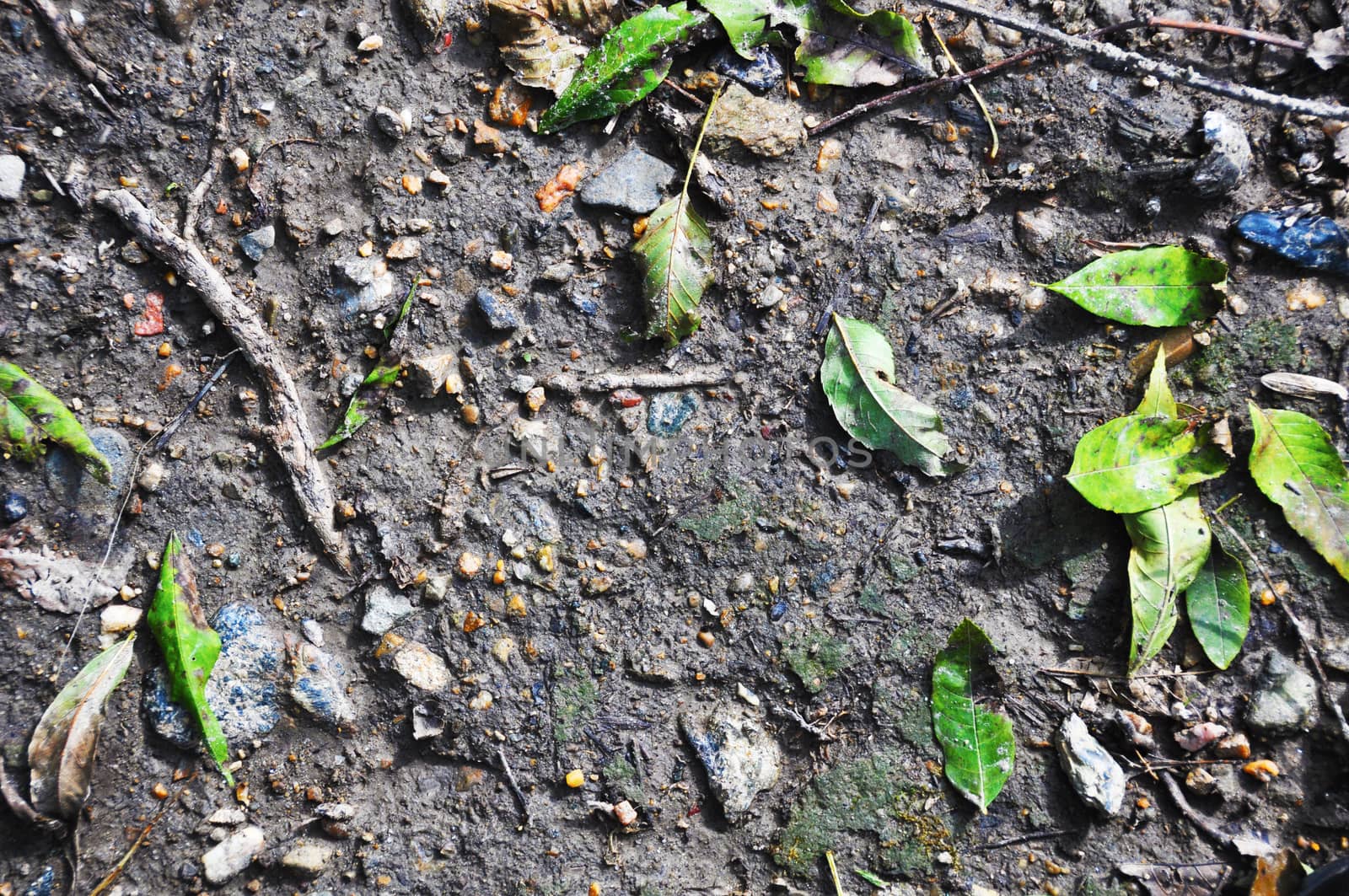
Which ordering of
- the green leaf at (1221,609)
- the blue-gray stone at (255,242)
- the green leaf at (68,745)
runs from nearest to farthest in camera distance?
the green leaf at (68,745) → the green leaf at (1221,609) → the blue-gray stone at (255,242)

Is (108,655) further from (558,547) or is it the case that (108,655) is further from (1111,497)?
(1111,497)

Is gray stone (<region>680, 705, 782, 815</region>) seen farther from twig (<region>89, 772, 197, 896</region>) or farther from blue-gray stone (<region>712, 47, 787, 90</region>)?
blue-gray stone (<region>712, 47, 787, 90</region>)

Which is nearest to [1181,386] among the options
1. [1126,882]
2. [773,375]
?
[773,375]

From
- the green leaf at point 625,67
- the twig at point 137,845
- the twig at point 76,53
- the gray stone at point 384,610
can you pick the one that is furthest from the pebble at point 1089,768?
the twig at point 76,53

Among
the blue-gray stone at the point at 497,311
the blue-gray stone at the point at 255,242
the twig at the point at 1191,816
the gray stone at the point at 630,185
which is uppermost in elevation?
the gray stone at the point at 630,185

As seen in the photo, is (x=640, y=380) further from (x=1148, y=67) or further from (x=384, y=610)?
(x=1148, y=67)

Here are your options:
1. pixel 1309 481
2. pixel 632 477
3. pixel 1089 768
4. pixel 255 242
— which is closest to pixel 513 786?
pixel 632 477

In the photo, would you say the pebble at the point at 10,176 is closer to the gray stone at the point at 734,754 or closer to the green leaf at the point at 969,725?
the gray stone at the point at 734,754

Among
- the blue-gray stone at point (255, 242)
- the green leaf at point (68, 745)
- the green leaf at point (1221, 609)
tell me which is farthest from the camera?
the blue-gray stone at point (255, 242)

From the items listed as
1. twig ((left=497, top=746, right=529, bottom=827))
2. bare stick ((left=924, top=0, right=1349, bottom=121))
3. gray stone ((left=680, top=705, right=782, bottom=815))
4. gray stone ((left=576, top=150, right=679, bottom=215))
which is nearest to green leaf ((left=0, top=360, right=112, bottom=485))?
twig ((left=497, top=746, right=529, bottom=827))
